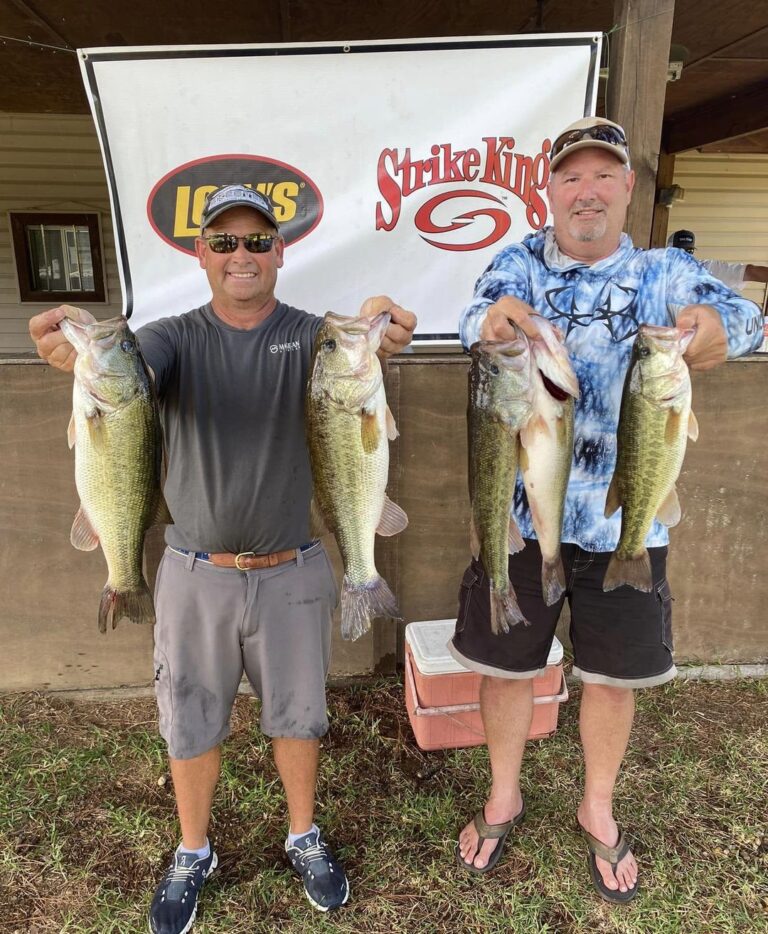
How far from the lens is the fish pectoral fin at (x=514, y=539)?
221cm

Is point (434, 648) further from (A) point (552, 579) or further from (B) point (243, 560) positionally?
(B) point (243, 560)

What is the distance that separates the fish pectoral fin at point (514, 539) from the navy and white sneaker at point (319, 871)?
1.46m

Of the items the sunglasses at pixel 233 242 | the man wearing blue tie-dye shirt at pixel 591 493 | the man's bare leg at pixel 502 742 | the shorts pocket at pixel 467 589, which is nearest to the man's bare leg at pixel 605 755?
the man wearing blue tie-dye shirt at pixel 591 493

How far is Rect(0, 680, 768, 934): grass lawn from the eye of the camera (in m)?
2.42

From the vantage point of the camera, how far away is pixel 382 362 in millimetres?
2104

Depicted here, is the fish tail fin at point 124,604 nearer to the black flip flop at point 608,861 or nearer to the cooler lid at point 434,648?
→ the cooler lid at point 434,648

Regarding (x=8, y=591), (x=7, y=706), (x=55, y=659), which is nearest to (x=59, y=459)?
(x=8, y=591)

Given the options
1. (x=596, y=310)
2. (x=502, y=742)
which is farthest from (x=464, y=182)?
(x=502, y=742)

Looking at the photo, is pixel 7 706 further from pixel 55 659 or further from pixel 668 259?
pixel 668 259

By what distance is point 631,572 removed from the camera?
215cm

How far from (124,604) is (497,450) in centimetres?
136

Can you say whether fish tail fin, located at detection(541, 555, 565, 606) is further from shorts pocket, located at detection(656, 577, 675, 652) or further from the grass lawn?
the grass lawn

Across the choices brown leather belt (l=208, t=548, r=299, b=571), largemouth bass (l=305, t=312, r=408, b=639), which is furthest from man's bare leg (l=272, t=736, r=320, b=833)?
brown leather belt (l=208, t=548, r=299, b=571)

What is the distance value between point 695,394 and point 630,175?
164 cm
